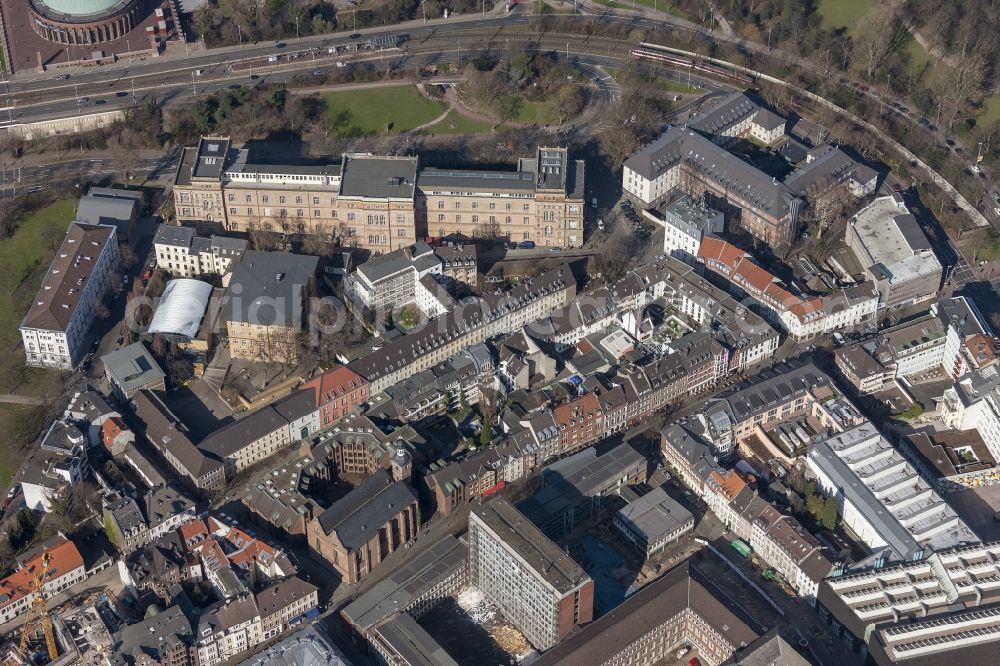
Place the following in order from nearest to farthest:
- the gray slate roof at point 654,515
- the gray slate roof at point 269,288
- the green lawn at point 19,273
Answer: the gray slate roof at point 654,515, the gray slate roof at point 269,288, the green lawn at point 19,273

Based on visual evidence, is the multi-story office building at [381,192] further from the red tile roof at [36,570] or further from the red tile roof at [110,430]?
the red tile roof at [36,570]

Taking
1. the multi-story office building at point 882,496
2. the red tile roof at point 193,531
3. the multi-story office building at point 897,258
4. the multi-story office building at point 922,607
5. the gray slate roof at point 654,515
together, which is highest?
the multi-story office building at point 897,258

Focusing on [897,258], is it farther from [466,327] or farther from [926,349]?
[466,327]

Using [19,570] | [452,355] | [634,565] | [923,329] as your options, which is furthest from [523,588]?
[923,329]

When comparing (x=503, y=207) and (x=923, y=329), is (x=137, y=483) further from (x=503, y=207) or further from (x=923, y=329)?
(x=923, y=329)

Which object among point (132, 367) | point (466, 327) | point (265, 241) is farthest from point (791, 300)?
point (132, 367)

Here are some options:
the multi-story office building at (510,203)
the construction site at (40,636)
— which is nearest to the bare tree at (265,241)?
the multi-story office building at (510,203)

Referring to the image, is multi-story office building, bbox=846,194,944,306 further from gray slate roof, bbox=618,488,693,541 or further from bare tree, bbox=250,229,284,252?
bare tree, bbox=250,229,284,252
